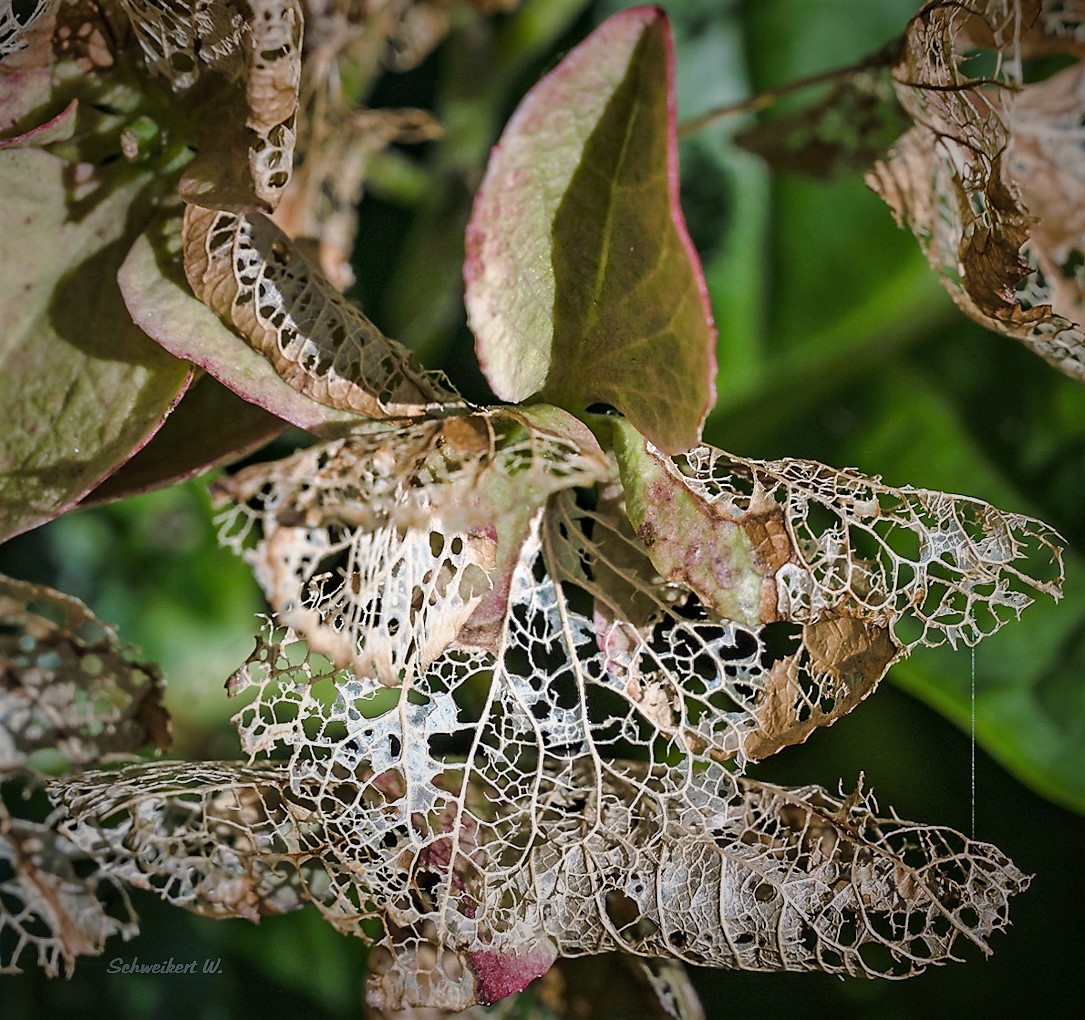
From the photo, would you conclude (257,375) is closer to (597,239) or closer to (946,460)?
(597,239)

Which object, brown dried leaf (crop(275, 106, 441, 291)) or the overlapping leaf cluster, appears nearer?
the overlapping leaf cluster

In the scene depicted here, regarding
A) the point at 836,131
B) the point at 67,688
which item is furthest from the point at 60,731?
the point at 836,131

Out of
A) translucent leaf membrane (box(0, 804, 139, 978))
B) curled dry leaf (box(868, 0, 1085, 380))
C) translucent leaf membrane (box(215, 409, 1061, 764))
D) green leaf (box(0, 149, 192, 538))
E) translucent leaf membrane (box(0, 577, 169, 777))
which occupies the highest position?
curled dry leaf (box(868, 0, 1085, 380))

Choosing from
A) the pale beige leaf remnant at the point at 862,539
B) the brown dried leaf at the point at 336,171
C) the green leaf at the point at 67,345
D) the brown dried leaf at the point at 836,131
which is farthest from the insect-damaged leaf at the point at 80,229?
the brown dried leaf at the point at 836,131

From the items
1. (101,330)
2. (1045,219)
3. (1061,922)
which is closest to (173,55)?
(101,330)

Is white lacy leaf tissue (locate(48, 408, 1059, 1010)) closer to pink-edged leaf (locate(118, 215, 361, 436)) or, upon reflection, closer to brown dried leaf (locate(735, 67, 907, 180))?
pink-edged leaf (locate(118, 215, 361, 436))

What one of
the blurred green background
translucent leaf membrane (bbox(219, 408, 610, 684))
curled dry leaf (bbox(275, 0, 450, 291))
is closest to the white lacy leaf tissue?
translucent leaf membrane (bbox(219, 408, 610, 684))

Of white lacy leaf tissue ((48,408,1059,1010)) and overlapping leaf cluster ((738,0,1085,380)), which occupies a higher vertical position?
overlapping leaf cluster ((738,0,1085,380))

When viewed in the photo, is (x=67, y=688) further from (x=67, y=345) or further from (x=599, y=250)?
(x=599, y=250)
